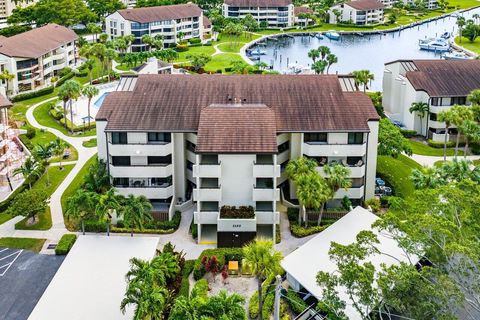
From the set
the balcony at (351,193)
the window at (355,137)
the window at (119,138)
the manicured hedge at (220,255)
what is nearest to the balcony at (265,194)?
the manicured hedge at (220,255)

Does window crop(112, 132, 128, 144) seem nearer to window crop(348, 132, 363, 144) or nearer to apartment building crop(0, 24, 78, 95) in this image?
window crop(348, 132, 363, 144)

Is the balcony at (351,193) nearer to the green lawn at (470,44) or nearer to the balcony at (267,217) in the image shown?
the balcony at (267,217)

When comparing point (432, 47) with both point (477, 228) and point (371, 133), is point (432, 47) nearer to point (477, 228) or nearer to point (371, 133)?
point (371, 133)

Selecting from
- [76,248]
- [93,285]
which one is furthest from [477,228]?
[76,248]

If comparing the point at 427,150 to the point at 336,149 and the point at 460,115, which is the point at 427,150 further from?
the point at 336,149

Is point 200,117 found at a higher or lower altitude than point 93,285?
higher

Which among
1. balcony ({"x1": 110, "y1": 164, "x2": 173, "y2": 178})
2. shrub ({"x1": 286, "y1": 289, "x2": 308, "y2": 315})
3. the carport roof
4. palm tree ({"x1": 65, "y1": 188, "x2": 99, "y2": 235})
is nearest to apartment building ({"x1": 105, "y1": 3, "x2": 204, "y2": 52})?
balcony ({"x1": 110, "y1": 164, "x2": 173, "y2": 178})
